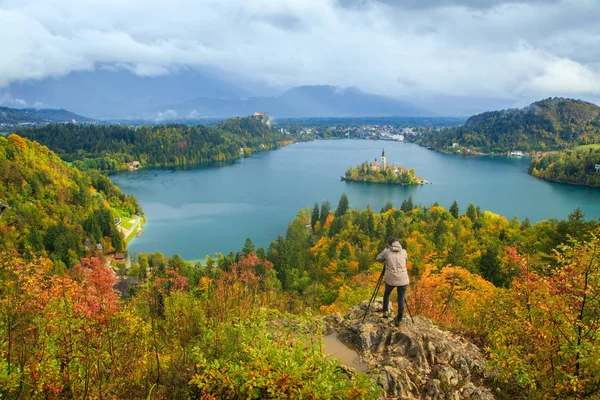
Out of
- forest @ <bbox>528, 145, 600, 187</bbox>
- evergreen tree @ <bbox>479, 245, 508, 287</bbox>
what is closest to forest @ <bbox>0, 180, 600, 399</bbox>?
evergreen tree @ <bbox>479, 245, 508, 287</bbox>

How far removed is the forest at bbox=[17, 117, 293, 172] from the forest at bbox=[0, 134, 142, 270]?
3157 centimetres

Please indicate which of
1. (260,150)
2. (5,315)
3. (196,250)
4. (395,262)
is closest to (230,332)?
(5,315)

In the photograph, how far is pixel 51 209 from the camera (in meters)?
29.4

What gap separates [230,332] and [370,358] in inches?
75.4

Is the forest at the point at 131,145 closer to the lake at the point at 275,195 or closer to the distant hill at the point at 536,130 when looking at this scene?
the lake at the point at 275,195

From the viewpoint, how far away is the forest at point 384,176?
55453mm

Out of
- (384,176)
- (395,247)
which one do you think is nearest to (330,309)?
(395,247)

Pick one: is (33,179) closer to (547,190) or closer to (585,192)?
(547,190)

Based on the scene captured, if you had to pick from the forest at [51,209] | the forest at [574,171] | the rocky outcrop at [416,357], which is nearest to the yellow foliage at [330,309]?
the rocky outcrop at [416,357]

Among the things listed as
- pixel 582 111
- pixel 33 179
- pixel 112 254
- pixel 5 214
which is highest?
pixel 582 111

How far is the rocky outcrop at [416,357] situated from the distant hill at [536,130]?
98.4 metres

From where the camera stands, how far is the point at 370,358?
14.4 feet

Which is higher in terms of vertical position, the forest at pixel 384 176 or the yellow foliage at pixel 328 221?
the forest at pixel 384 176

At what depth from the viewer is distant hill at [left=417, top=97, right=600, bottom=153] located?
91.3 m
